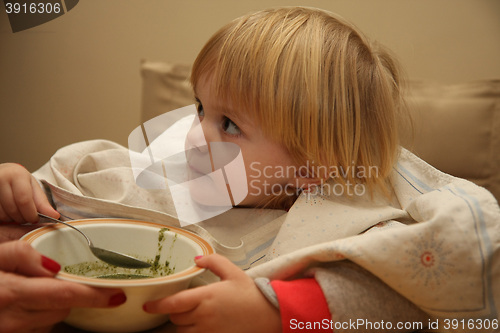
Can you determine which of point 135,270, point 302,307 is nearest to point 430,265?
point 302,307

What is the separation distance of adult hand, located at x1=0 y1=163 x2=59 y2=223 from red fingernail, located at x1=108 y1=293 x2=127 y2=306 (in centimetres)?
26

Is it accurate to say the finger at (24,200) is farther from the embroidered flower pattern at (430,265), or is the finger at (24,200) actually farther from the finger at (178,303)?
the embroidered flower pattern at (430,265)

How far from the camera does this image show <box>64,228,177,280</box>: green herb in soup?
2.05ft

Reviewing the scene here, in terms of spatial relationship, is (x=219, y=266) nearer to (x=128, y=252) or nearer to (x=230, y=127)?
(x=128, y=252)

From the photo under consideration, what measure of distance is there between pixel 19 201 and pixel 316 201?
0.48 m

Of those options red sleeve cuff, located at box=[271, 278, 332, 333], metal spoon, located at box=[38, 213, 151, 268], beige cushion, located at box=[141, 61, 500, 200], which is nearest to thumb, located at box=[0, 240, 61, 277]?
metal spoon, located at box=[38, 213, 151, 268]

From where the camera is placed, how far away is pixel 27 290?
447 mm

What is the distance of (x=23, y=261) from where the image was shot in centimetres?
48

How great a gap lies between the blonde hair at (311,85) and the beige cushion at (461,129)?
1.28 ft

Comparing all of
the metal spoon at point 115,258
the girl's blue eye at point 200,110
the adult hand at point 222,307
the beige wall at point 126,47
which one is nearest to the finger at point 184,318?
the adult hand at point 222,307

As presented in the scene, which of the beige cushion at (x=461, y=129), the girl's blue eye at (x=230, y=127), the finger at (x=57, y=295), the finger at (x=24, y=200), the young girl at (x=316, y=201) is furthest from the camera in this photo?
the beige cushion at (x=461, y=129)

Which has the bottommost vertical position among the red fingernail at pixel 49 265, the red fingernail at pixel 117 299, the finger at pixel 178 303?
the finger at pixel 178 303

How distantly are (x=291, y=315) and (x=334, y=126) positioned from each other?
345mm

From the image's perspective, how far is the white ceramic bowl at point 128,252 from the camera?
479 mm
